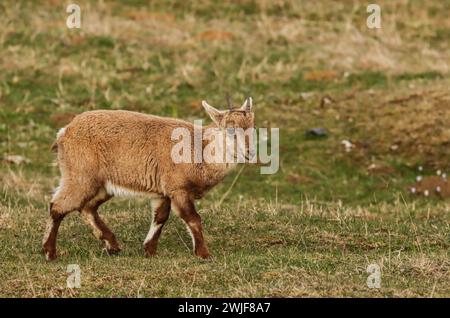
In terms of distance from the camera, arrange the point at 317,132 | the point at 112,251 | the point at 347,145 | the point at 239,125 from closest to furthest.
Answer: the point at 239,125 < the point at 112,251 < the point at 347,145 < the point at 317,132

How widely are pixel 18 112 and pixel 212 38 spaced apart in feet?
20.1

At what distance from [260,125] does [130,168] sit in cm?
895

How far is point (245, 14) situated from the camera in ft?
90.1

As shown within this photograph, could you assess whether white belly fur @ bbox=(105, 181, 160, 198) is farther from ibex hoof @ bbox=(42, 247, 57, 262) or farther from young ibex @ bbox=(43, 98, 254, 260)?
ibex hoof @ bbox=(42, 247, 57, 262)

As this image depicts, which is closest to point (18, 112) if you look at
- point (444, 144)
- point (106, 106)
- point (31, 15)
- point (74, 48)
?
point (106, 106)

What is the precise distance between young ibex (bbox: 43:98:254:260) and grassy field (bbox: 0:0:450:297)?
459 millimetres

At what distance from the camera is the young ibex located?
11250 millimetres

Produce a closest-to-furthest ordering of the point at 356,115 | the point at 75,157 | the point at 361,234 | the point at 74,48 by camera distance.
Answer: the point at 75,157 < the point at 361,234 < the point at 356,115 < the point at 74,48

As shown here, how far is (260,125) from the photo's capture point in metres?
20.1

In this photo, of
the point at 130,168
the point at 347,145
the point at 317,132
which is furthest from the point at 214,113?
the point at 317,132

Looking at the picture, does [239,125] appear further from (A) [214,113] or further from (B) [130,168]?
(B) [130,168]

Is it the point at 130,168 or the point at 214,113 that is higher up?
the point at 214,113

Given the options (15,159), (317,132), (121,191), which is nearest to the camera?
(121,191)

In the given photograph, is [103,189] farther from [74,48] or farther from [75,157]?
[74,48]
